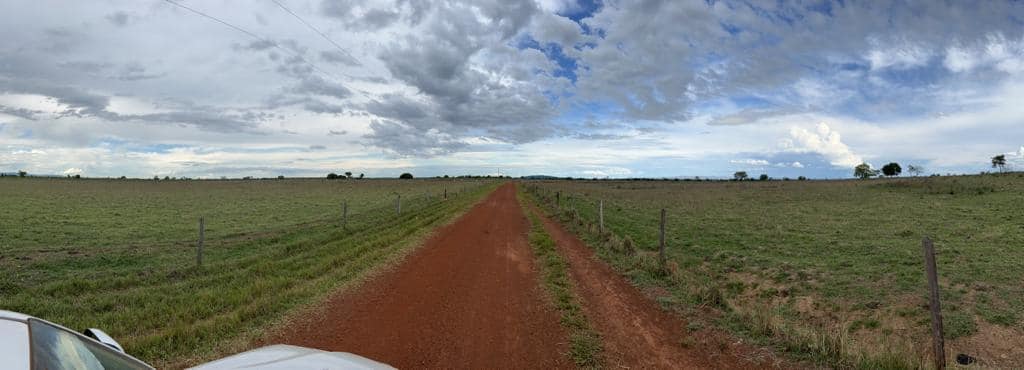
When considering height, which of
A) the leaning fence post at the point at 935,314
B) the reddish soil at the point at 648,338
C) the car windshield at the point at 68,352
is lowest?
the reddish soil at the point at 648,338

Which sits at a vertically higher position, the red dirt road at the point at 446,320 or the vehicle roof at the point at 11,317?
the vehicle roof at the point at 11,317

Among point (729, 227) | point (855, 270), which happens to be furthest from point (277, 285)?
point (729, 227)

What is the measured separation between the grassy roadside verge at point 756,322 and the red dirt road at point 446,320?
282 cm

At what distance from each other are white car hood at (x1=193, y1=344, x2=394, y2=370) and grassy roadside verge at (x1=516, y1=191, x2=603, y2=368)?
422 centimetres

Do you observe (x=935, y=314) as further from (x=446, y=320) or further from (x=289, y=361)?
(x=289, y=361)

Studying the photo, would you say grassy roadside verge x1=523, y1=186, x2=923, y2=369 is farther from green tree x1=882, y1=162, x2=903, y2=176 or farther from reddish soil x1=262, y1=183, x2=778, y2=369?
green tree x1=882, y1=162, x2=903, y2=176

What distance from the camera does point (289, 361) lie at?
Answer: 2904 mm

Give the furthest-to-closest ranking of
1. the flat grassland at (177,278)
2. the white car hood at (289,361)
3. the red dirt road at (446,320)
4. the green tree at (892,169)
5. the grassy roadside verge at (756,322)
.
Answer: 1. the green tree at (892,169)
2. the flat grassland at (177,278)
3. the red dirt road at (446,320)
4. the grassy roadside verge at (756,322)
5. the white car hood at (289,361)

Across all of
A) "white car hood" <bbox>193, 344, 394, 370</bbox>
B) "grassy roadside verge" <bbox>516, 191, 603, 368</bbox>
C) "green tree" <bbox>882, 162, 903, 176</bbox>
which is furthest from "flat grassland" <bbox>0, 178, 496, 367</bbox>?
"green tree" <bbox>882, 162, 903, 176</bbox>

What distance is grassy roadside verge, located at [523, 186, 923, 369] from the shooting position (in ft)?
21.4

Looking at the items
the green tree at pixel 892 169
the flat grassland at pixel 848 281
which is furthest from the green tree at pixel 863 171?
the flat grassland at pixel 848 281

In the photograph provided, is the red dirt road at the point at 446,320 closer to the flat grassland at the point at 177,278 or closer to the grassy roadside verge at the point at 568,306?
the grassy roadside verge at the point at 568,306

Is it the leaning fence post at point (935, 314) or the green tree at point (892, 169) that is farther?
the green tree at point (892, 169)

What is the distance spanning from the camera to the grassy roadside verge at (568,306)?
6.80 metres
